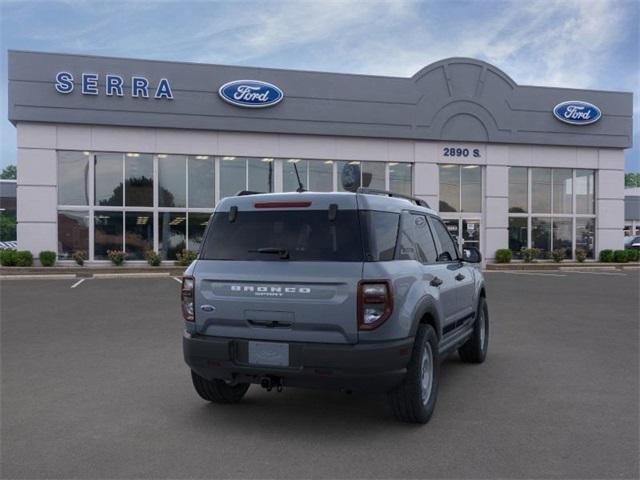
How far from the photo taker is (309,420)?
5.07 m

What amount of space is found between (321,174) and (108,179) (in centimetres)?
896

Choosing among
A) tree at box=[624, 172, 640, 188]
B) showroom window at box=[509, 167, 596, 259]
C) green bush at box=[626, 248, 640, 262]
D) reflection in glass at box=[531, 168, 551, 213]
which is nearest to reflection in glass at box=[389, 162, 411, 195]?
showroom window at box=[509, 167, 596, 259]

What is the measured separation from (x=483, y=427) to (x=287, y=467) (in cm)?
180

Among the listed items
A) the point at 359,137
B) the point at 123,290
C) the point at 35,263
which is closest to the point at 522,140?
the point at 359,137

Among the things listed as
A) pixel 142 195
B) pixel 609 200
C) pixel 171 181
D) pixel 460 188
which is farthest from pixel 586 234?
pixel 142 195

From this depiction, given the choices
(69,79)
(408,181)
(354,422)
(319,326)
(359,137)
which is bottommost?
(354,422)

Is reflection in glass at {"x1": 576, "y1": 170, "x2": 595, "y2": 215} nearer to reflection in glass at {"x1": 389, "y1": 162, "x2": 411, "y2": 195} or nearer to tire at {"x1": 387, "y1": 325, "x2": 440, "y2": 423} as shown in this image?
reflection in glass at {"x1": 389, "y1": 162, "x2": 411, "y2": 195}

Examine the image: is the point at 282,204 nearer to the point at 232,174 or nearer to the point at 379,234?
the point at 379,234

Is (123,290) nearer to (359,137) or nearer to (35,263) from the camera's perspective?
(35,263)

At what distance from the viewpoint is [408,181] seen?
26.9 metres

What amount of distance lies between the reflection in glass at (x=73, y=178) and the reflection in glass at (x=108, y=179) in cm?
41

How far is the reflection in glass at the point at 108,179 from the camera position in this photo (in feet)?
76.8

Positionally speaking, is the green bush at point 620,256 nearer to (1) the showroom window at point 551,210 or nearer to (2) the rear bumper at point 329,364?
(1) the showroom window at point 551,210

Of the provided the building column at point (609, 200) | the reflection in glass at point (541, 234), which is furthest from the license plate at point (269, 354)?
the building column at point (609, 200)
